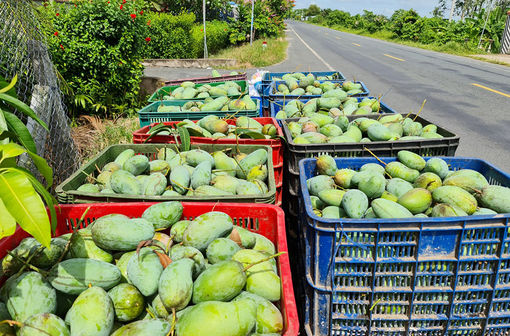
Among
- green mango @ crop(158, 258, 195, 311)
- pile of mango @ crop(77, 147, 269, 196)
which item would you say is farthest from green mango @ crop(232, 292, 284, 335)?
pile of mango @ crop(77, 147, 269, 196)

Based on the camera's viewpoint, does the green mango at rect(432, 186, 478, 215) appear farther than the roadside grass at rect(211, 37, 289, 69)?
No

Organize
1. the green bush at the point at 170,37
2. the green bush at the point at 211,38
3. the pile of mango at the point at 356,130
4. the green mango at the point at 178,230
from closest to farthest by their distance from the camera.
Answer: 1. the green mango at the point at 178,230
2. the pile of mango at the point at 356,130
3. the green bush at the point at 170,37
4. the green bush at the point at 211,38

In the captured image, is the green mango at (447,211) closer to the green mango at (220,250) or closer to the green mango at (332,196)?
the green mango at (332,196)

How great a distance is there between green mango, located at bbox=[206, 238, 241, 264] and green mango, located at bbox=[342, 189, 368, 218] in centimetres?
66

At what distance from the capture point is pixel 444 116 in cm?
738

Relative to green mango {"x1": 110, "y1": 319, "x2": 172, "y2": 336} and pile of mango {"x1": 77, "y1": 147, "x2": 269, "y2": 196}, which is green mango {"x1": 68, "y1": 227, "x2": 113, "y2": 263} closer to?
green mango {"x1": 110, "y1": 319, "x2": 172, "y2": 336}

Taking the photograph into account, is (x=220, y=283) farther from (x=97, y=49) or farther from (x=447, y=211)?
(x=97, y=49)

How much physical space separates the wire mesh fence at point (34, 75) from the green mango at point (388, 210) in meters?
2.61

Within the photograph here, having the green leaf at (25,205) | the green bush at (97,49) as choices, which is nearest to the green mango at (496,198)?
the green leaf at (25,205)

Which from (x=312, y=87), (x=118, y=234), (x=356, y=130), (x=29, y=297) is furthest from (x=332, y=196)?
(x=312, y=87)

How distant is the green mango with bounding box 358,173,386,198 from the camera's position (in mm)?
1956

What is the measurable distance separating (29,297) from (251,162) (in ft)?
4.85

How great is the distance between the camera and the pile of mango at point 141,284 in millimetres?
1153

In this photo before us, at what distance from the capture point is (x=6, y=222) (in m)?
0.96
